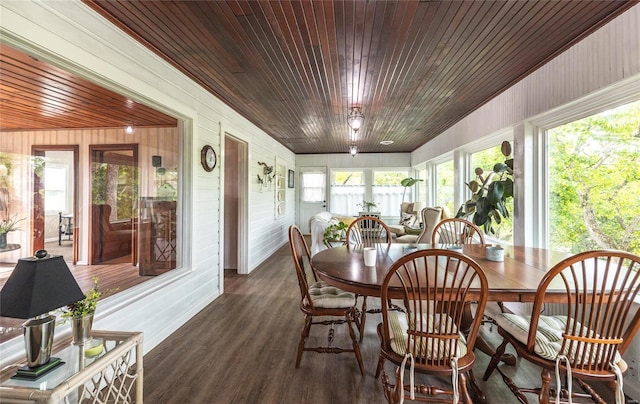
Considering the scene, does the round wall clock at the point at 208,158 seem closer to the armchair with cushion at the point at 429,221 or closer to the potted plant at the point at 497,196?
the potted plant at the point at 497,196

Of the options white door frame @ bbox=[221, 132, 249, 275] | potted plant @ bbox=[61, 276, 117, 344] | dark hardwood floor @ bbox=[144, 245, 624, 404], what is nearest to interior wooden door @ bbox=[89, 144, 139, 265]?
white door frame @ bbox=[221, 132, 249, 275]

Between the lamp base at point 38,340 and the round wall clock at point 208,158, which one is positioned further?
the round wall clock at point 208,158

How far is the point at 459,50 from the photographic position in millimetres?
2520

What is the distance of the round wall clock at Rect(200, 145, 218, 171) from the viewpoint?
3373 mm

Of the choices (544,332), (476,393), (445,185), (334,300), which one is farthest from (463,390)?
(445,185)

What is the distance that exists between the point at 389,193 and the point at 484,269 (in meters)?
6.84

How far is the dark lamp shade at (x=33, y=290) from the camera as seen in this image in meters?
1.17

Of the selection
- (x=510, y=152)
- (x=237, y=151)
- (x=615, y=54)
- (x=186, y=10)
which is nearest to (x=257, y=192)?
(x=237, y=151)

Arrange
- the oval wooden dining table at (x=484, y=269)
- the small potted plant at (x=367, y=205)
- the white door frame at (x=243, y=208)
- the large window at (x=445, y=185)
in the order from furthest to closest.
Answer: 1. the small potted plant at (x=367, y=205)
2. the large window at (x=445, y=185)
3. the white door frame at (x=243, y=208)
4. the oval wooden dining table at (x=484, y=269)

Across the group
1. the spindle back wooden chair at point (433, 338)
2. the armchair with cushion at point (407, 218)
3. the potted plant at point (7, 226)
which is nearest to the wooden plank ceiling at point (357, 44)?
the potted plant at point (7, 226)

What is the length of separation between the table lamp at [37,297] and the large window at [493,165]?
4.21 metres

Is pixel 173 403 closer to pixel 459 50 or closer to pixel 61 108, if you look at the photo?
pixel 61 108

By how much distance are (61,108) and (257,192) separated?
9.54 ft

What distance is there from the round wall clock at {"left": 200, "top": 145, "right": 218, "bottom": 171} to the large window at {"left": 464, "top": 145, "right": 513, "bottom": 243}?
377cm
